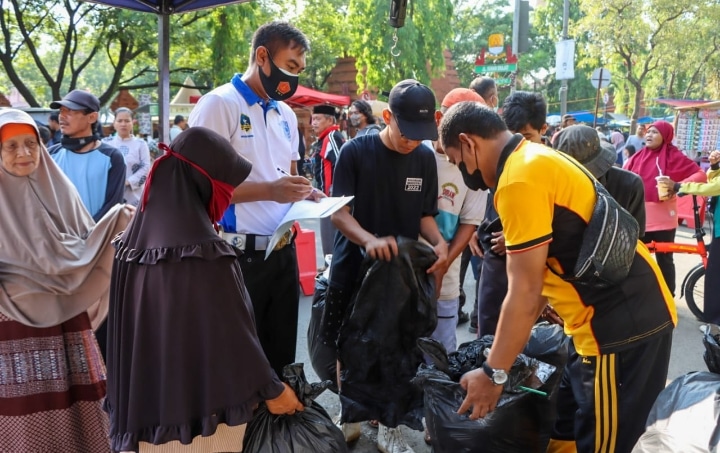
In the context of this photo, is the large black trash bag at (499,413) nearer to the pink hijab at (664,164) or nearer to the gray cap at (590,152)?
the gray cap at (590,152)

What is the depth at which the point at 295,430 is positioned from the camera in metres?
2.08

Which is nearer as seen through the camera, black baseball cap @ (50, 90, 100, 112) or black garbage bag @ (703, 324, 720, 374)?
black garbage bag @ (703, 324, 720, 374)

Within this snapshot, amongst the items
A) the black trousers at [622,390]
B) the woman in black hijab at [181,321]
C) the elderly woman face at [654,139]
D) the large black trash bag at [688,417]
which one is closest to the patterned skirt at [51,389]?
the woman in black hijab at [181,321]

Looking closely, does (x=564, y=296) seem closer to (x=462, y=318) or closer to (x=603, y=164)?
(x=603, y=164)

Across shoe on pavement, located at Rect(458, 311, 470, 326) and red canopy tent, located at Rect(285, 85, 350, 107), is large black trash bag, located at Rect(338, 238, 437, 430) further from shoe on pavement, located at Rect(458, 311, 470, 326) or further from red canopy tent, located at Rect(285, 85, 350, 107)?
red canopy tent, located at Rect(285, 85, 350, 107)

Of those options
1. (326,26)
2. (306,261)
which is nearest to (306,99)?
(326,26)

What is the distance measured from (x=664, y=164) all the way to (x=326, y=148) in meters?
3.73

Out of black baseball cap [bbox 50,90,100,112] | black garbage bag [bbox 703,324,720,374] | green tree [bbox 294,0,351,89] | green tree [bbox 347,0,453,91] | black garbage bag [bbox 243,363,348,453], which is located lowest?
black garbage bag [bbox 243,363,348,453]

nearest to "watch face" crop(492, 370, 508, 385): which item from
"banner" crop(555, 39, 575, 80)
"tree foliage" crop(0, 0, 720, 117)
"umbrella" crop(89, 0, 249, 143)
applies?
"umbrella" crop(89, 0, 249, 143)

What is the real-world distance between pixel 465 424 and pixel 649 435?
0.74 m

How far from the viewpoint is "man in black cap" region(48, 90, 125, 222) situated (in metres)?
3.90

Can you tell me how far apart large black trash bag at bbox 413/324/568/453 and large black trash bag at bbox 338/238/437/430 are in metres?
0.43

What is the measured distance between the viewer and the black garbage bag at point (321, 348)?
3.25m

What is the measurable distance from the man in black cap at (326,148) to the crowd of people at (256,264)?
2664 mm
